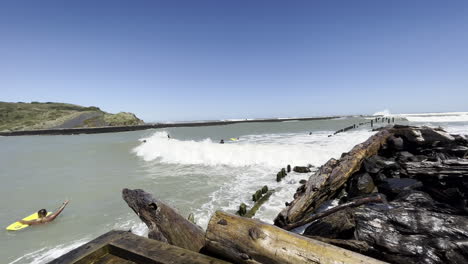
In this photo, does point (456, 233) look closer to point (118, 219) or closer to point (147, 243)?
point (147, 243)

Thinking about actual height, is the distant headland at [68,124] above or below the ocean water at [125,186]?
above

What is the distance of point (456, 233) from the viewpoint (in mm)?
3725

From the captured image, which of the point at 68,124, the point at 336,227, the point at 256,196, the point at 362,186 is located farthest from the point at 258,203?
the point at 68,124

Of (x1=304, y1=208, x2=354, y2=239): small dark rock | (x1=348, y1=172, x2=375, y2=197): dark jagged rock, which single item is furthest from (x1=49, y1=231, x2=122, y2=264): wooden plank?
(x1=348, y1=172, x2=375, y2=197): dark jagged rock

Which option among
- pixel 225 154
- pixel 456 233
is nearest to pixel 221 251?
pixel 456 233

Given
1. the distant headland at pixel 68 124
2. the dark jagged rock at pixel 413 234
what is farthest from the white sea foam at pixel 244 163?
the distant headland at pixel 68 124

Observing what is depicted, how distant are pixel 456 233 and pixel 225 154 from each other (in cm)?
1652

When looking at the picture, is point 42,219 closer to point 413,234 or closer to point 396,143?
point 413,234

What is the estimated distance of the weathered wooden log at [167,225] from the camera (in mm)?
3355

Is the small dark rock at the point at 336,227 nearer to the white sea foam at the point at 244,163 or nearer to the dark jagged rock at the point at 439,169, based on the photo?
the white sea foam at the point at 244,163

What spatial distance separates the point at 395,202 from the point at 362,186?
2.06 metres

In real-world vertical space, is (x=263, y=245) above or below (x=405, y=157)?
above

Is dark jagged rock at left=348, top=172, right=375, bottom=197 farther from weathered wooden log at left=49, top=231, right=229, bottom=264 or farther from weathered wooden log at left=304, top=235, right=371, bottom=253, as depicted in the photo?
weathered wooden log at left=49, top=231, right=229, bottom=264

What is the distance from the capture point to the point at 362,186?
7211 millimetres
